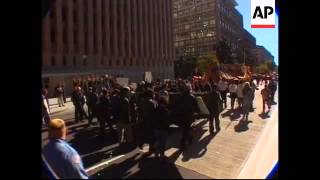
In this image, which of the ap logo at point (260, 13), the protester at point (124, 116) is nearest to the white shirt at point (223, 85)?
the protester at point (124, 116)

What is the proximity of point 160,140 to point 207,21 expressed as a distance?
1842 millimetres

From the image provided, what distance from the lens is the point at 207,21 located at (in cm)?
539

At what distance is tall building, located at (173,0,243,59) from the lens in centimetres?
515

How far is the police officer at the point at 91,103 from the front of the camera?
329 inches

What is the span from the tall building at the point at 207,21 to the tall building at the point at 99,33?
216mm

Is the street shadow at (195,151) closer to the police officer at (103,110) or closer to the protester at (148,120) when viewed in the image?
the protester at (148,120)

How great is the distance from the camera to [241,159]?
14.1 feet

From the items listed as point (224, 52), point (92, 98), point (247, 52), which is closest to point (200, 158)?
point (247, 52)

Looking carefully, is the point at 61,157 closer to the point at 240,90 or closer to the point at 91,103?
the point at 91,103

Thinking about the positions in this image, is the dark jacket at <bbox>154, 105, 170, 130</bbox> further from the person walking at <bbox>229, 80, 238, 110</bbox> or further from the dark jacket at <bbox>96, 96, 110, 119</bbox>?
the person walking at <bbox>229, 80, 238, 110</bbox>

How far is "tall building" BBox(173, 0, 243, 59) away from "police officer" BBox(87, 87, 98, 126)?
3133 millimetres

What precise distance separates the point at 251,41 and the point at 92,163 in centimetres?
281

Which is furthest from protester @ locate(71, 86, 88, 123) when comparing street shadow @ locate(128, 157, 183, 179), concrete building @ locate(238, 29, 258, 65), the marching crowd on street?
street shadow @ locate(128, 157, 183, 179)

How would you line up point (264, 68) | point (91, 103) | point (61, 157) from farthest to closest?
point (91, 103) → point (264, 68) → point (61, 157)
